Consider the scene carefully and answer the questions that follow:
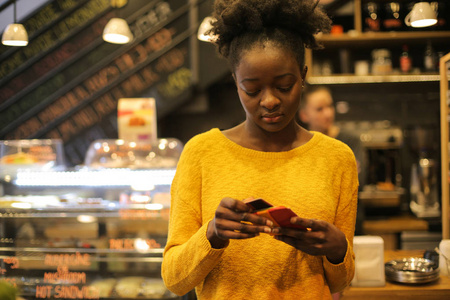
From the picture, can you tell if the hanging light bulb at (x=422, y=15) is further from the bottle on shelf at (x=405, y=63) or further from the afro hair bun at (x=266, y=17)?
the bottle on shelf at (x=405, y=63)

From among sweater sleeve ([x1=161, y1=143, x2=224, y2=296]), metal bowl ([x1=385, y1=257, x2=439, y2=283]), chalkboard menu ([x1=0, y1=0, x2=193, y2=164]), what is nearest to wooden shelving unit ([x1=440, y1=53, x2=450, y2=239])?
metal bowl ([x1=385, y1=257, x2=439, y2=283])

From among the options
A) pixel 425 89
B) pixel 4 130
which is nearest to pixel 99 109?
pixel 4 130

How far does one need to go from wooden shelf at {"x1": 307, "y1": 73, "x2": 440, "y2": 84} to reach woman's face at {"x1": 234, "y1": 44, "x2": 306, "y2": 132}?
3839 millimetres

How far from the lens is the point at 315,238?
0.99 meters

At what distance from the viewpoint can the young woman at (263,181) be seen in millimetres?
1093

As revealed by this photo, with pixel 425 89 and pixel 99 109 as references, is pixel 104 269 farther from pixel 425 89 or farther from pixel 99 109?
pixel 425 89

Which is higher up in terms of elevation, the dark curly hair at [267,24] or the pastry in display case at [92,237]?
the dark curly hair at [267,24]

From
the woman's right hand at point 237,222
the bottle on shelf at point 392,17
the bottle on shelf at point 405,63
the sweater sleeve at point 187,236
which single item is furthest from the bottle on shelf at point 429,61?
→ the woman's right hand at point 237,222

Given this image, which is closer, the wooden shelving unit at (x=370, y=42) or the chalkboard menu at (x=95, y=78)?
the wooden shelving unit at (x=370, y=42)

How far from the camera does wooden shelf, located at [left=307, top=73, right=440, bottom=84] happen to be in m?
4.83

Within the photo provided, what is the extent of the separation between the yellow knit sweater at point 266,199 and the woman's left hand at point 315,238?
11 centimetres

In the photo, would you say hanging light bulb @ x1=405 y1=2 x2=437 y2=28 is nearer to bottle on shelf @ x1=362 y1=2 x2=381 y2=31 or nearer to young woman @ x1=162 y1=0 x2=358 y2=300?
young woman @ x1=162 y1=0 x2=358 y2=300

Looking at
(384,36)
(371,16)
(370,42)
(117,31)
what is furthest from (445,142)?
(117,31)

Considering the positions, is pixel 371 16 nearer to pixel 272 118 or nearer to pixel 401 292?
pixel 401 292
